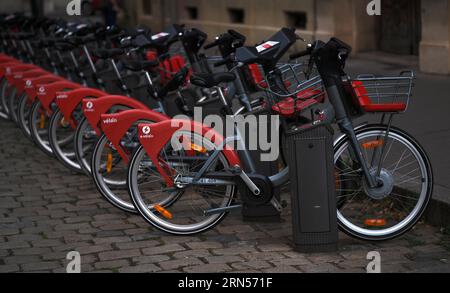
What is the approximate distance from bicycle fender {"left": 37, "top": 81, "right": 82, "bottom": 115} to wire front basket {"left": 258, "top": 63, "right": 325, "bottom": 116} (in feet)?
9.51

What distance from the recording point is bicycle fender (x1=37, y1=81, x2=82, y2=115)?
29.3 ft

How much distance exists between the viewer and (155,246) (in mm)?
6309

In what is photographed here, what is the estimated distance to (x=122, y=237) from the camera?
21.6 feet

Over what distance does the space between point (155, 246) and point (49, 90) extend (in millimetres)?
3136

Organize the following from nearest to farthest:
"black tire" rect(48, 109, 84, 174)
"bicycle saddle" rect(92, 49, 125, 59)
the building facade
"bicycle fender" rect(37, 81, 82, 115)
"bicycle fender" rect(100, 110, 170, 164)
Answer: "bicycle fender" rect(100, 110, 170, 164), "bicycle saddle" rect(92, 49, 125, 59), "black tire" rect(48, 109, 84, 174), "bicycle fender" rect(37, 81, 82, 115), the building facade

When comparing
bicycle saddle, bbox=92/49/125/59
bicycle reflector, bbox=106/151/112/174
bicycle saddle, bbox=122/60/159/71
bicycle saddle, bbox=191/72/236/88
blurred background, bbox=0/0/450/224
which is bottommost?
blurred background, bbox=0/0/450/224

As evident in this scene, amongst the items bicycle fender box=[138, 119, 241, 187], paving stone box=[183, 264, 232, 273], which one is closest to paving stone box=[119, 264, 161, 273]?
paving stone box=[183, 264, 232, 273]

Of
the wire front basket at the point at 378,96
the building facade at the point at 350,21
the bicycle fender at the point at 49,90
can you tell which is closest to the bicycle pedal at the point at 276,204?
the wire front basket at the point at 378,96

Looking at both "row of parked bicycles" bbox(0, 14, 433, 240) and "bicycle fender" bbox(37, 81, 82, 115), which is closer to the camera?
"row of parked bicycles" bbox(0, 14, 433, 240)

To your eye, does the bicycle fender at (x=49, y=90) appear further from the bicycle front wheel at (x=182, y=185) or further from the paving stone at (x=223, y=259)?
the paving stone at (x=223, y=259)

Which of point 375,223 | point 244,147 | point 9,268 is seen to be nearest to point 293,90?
point 244,147

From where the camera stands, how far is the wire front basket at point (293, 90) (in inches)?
243

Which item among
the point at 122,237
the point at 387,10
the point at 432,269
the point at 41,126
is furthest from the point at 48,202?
the point at 387,10

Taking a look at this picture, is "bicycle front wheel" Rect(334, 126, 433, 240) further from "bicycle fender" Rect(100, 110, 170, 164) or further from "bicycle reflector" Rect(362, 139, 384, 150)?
"bicycle fender" Rect(100, 110, 170, 164)
